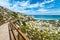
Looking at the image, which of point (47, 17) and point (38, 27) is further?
point (38, 27)

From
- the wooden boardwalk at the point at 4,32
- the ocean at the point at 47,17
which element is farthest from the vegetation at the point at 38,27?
the wooden boardwalk at the point at 4,32

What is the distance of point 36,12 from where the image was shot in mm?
4730

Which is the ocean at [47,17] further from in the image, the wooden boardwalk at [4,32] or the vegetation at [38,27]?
the wooden boardwalk at [4,32]

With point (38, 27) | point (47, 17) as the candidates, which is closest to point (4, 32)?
Result: point (38, 27)

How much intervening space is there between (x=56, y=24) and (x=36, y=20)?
1.64 feet

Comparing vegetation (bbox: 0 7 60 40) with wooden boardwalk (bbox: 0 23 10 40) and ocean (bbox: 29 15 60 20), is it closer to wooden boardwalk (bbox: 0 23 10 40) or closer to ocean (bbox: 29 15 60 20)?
ocean (bbox: 29 15 60 20)

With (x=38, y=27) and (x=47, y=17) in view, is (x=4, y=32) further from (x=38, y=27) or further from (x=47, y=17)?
(x=47, y=17)

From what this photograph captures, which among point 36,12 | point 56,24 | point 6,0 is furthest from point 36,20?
point 6,0

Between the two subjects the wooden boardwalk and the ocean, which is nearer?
the ocean

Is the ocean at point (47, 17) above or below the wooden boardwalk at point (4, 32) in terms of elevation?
above

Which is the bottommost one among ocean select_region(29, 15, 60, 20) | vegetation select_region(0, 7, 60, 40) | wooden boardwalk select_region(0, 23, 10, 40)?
wooden boardwalk select_region(0, 23, 10, 40)

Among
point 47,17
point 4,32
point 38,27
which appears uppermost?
point 47,17

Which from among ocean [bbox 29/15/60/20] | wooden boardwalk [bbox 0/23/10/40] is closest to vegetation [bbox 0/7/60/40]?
ocean [bbox 29/15/60/20]

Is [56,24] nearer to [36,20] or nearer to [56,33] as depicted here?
[56,33]
